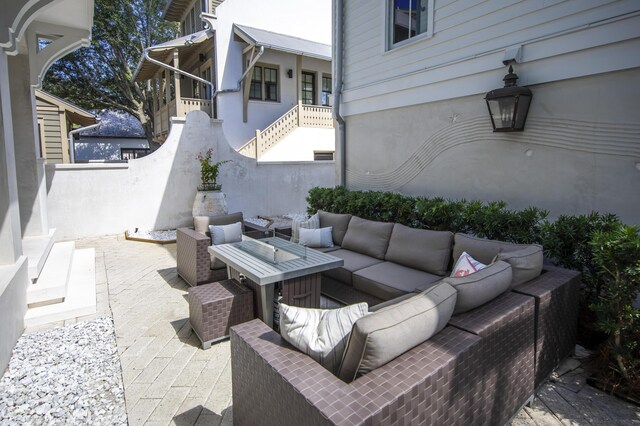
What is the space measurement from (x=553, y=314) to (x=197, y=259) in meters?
3.76

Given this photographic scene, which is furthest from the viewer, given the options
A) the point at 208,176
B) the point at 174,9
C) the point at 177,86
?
the point at 174,9

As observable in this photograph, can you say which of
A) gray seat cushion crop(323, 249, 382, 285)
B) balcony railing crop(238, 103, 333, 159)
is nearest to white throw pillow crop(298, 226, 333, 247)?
gray seat cushion crop(323, 249, 382, 285)

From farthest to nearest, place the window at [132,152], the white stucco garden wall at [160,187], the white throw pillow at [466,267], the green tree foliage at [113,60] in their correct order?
the window at [132,152] → the green tree foliage at [113,60] → the white stucco garden wall at [160,187] → the white throw pillow at [466,267]

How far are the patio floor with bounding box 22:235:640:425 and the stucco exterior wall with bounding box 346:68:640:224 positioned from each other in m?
1.71

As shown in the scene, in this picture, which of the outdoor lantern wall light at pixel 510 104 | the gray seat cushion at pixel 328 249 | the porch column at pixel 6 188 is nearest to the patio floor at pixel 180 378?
Result: the porch column at pixel 6 188

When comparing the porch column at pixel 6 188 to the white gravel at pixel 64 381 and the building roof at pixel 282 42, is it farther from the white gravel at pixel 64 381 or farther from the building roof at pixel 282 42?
the building roof at pixel 282 42

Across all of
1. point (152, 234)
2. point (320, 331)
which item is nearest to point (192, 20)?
point (152, 234)

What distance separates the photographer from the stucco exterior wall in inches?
132

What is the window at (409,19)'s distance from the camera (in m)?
5.12

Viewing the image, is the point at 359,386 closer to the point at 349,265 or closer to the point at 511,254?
the point at 511,254

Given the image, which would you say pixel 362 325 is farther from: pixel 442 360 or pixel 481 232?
pixel 481 232

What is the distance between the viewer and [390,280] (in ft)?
12.0

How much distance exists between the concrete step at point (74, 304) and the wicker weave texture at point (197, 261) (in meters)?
1.10

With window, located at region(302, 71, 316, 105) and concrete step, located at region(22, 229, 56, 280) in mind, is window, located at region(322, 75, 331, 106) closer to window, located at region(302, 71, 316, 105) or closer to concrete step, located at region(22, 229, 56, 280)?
window, located at region(302, 71, 316, 105)
